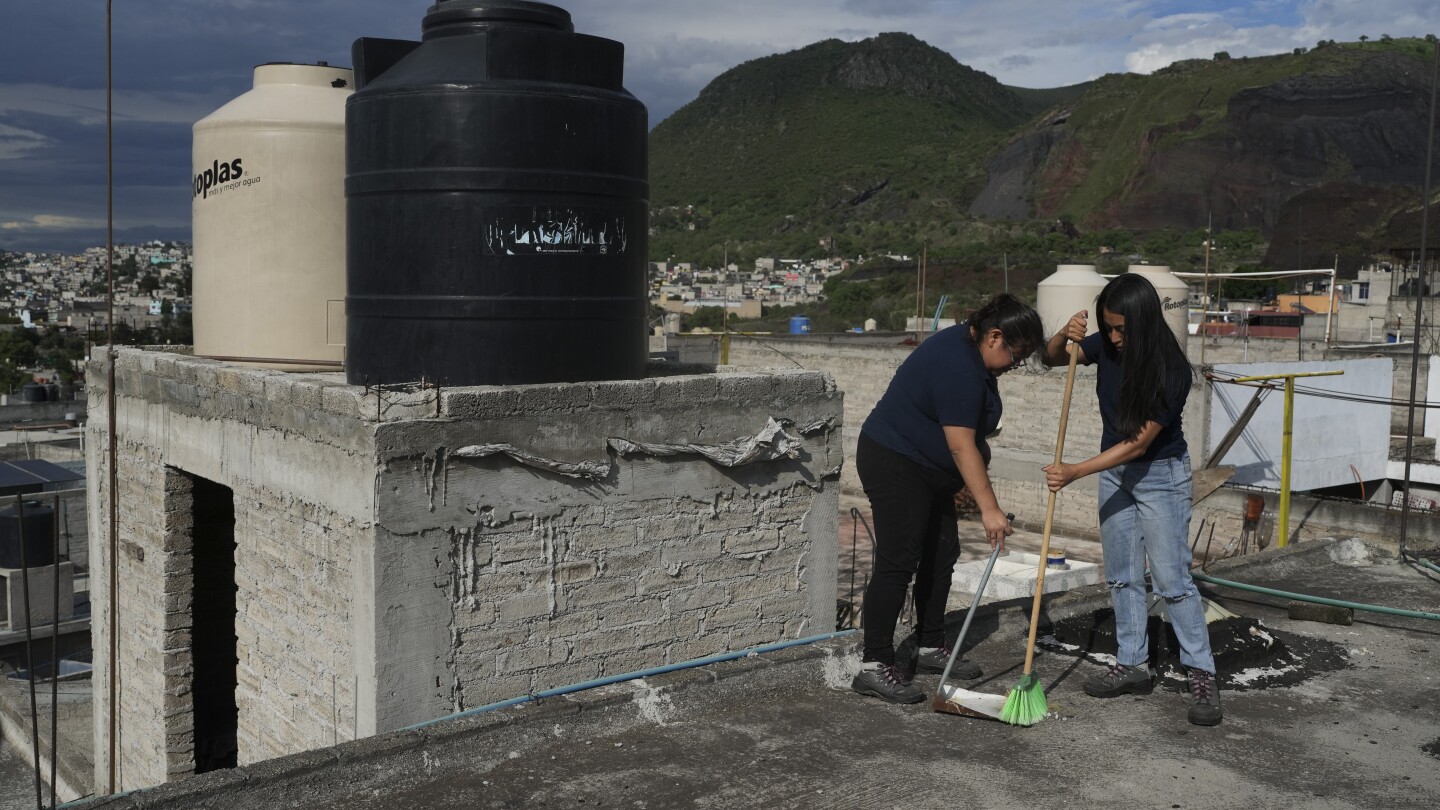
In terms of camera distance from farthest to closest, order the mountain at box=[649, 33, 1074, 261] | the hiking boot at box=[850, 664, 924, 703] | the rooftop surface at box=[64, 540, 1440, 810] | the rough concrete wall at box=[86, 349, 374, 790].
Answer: the mountain at box=[649, 33, 1074, 261], the rough concrete wall at box=[86, 349, 374, 790], the hiking boot at box=[850, 664, 924, 703], the rooftop surface at box=[64, 540, 1440, 810]

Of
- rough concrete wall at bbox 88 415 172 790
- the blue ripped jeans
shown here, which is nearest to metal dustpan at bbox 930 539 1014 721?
the blue ripped jeans

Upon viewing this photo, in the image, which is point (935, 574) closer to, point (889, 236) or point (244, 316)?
point (244, 316)

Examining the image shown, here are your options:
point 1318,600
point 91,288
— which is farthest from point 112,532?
point 91,288

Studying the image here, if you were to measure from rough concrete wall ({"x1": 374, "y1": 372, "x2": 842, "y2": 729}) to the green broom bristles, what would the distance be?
183cm

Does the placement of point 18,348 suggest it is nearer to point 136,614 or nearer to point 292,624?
point 136,614

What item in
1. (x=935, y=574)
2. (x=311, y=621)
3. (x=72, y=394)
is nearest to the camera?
(x=935, y=574)

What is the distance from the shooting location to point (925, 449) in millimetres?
4902

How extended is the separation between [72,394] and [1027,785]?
31628mm

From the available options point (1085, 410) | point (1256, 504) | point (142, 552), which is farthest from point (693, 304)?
point (142, 552)

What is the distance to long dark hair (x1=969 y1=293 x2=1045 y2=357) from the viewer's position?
15.8ft

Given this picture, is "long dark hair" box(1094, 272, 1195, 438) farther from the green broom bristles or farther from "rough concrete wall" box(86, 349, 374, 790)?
"rough concrete wall" box(86, 349, 374, 790)

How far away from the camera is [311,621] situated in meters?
5.64

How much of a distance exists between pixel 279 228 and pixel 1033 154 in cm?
11547

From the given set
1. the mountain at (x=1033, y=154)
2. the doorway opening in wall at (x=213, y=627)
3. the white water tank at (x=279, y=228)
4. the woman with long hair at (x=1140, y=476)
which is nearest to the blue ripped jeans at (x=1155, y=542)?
the woman with long hair at (x=1140, y=476)
